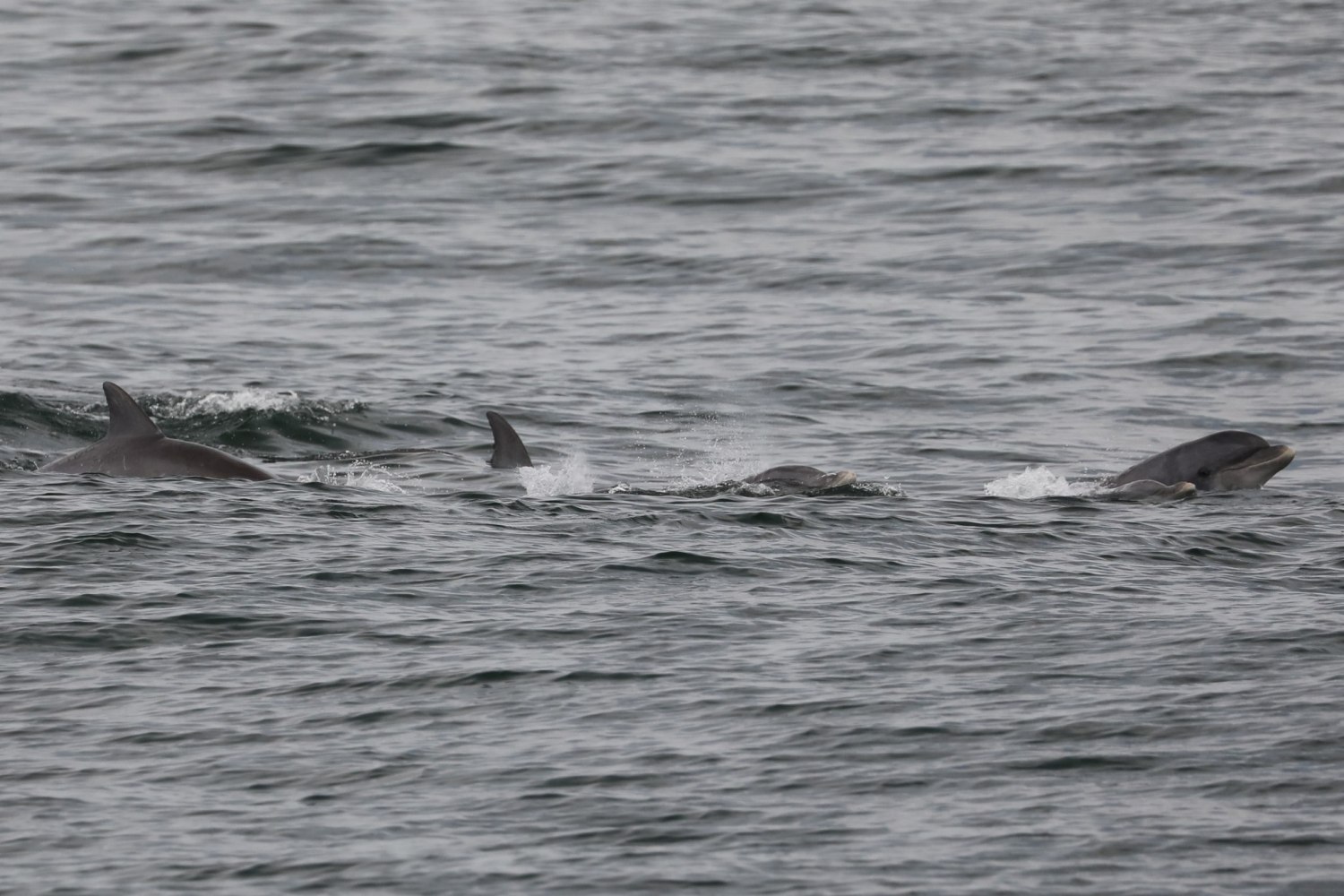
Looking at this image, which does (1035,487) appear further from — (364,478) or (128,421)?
(128,421)

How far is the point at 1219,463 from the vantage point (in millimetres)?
18859

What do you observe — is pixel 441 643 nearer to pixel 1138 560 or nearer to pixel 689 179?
pixel 1138 560

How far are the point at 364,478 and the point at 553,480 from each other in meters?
1.69

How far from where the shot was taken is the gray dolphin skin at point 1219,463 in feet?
61.8

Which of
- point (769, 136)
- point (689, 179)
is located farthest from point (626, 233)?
point (769, 136)

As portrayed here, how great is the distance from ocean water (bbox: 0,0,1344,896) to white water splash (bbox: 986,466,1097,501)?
0.09 m

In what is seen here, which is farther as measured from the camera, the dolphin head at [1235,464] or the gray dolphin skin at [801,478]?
the dolphin head at [1235,464]

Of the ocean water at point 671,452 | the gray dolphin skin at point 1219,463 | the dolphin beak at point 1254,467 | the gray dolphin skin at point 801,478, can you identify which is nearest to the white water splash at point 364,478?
the ocean water at point 671,452

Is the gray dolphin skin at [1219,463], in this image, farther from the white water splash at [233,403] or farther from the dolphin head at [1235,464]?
the white water splash at [233,403]

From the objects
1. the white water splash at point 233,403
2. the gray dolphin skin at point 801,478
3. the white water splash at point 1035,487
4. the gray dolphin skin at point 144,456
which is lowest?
the white water splash at point 1035,487

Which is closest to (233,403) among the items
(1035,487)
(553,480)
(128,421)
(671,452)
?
(128,421)

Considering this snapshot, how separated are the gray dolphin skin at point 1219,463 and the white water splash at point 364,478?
20.1ft

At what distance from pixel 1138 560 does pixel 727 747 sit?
5095 mm

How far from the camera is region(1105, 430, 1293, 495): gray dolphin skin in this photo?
18844 millimetres
